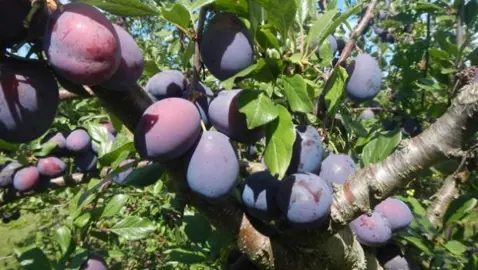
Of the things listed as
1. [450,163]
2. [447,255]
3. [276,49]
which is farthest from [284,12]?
[450,163]

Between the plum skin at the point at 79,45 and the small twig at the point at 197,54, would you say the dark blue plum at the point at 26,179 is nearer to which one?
the small twig at the point at 197,54

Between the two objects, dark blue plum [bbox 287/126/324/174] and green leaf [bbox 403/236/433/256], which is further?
green leaf [bbox 403/236/433/256]

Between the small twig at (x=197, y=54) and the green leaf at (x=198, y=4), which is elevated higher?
the green leaf at (x=198, y=4)

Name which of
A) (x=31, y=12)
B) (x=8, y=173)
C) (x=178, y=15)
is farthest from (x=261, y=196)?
(x=8, y=173)

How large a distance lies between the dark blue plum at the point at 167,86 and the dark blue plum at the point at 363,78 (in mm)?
418

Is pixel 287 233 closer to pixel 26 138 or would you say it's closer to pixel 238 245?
pixel 238 245

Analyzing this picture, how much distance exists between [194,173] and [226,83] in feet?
0.60

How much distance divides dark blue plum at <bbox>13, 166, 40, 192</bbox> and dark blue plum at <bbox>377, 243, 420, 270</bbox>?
1365mm

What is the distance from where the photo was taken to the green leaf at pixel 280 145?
636 mm

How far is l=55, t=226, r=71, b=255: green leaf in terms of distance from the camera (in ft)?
3.86

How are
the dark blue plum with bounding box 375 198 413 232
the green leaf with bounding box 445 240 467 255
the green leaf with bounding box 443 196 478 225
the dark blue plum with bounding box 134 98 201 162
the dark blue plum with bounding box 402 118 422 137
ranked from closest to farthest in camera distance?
the dark blue plum with bounding box 134 98 201 162 < the dark blue plum with bounding box 375 198 413 232 < the green leaf with bounding box 445 240 467 255 < the green leaf with bounding box 443 196 478 225 < the dark blue plum with bounding box 402 118 422 137

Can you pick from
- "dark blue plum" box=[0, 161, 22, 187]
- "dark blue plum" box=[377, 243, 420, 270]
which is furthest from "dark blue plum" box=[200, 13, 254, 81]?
"dark blue plum" box=[0, 161, 22, 187]

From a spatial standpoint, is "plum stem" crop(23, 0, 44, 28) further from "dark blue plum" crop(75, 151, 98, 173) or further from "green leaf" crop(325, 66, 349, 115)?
"dark blue plum" crop(75, 151, 98, 173)

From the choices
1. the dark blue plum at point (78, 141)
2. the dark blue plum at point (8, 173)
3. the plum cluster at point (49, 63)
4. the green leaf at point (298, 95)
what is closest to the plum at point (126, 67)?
the plum cluster at point (49, 63)
